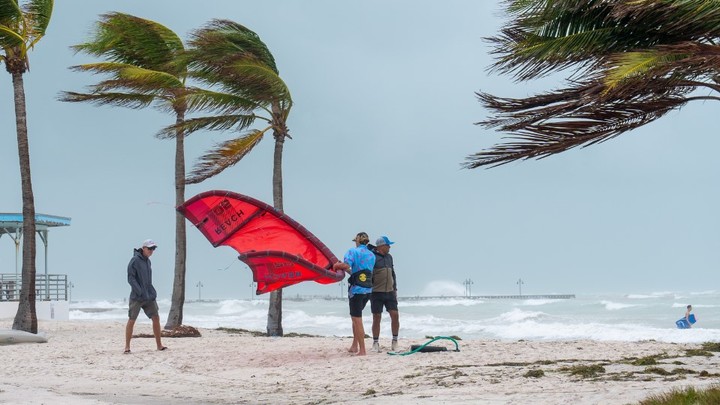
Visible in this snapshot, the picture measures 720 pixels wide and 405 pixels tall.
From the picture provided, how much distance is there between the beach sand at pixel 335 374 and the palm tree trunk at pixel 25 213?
12.6 feet

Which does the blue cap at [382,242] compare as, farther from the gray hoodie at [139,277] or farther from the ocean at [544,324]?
the ocean at [544,324]

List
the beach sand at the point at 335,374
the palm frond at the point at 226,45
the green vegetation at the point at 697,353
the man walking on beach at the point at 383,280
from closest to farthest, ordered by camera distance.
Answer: the beach sand at the point at 335,374, the green vegetation at the point at 697,353, the man walking on beach at the point at 383,280, the palm frond at the point at 226,45

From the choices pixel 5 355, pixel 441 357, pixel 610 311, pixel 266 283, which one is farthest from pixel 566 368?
pixel 610 311

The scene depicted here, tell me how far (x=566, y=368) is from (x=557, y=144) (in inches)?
109

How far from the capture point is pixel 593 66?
9094 millimetres

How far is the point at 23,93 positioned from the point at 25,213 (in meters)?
2.73

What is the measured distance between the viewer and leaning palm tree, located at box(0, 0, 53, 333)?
19.8m

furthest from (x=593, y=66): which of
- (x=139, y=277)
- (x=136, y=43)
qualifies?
(x=136, y=43)

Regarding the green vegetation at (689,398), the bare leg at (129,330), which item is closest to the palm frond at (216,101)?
the bare leg at (129,330)

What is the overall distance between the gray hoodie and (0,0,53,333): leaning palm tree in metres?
6.98

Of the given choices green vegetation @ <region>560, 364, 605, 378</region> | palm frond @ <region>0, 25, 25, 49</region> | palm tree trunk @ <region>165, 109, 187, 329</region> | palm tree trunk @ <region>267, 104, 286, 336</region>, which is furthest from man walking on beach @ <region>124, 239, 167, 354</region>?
palm frond @ <region>0, 25, 25, 49</region>

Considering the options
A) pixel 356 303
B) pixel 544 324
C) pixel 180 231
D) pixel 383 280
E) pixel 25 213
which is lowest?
pixel 544 324

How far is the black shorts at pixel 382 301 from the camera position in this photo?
42.1 feet

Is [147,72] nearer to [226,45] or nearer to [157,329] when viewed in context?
[226,45]
